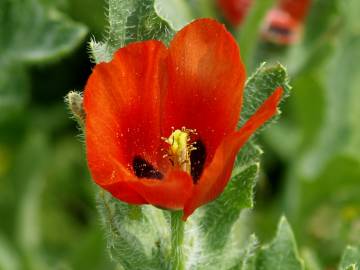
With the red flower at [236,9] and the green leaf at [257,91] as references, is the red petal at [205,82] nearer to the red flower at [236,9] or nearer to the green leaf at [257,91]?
the green leaf at [257,91]

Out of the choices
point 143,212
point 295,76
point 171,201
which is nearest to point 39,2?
point 295,76

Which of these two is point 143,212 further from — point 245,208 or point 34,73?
point 34,73

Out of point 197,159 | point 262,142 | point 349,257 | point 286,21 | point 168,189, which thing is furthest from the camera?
point 262,142

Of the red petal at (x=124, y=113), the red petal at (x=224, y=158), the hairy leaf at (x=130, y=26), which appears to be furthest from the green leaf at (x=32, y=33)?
the red petal at (x=224, y=158)

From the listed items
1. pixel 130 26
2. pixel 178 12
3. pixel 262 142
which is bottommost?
pixel 130 26

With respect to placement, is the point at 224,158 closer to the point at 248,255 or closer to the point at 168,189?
the point at 168,189

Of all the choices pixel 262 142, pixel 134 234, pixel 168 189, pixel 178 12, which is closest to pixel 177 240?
pixel 134 234

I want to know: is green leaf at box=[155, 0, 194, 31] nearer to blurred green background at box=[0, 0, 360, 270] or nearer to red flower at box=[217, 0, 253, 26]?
blurred green background at box=[0, 0, 360, 270]
